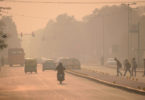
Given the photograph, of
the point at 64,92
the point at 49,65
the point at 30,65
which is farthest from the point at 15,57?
the point at 64,92

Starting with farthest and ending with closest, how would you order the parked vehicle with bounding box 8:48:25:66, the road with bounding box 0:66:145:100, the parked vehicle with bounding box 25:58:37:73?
the parked vehicle with bounding box 8:48:25:66
the parked vehicle with bounding box 25:58:37:73
the road with bounding box 0:66:145:100

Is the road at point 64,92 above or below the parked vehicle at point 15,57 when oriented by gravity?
below

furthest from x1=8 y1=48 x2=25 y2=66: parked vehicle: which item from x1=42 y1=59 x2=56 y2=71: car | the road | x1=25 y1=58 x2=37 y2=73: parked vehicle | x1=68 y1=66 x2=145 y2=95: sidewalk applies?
the road

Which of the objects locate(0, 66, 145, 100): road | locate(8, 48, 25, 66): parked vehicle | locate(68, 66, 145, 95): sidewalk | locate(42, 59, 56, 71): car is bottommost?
locate(0, 66, 145, 100): road

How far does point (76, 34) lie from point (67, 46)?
20.6 ft

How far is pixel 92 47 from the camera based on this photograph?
185 metres

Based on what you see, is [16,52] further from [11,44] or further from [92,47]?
[92,47]

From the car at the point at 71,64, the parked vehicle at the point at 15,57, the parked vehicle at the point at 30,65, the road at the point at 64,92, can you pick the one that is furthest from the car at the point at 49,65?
the road at the point at 64,92

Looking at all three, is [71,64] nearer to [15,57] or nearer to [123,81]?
[15,57]

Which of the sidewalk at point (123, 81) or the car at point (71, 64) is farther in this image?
the car at point (71, 64)

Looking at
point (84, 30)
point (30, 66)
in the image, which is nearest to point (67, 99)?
point (30, 66)

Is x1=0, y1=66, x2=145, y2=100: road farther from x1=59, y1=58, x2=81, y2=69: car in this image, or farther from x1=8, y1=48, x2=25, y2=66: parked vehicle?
x1=8, y1=48, x2=25, y2=66: parked vehicle

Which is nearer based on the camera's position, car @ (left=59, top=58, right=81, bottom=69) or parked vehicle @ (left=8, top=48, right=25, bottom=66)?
car @ (left=59, top=58, right=81, bottom=69)

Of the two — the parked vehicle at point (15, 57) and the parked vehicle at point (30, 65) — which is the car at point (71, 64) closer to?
the parked vehicle at point (30, 65)
